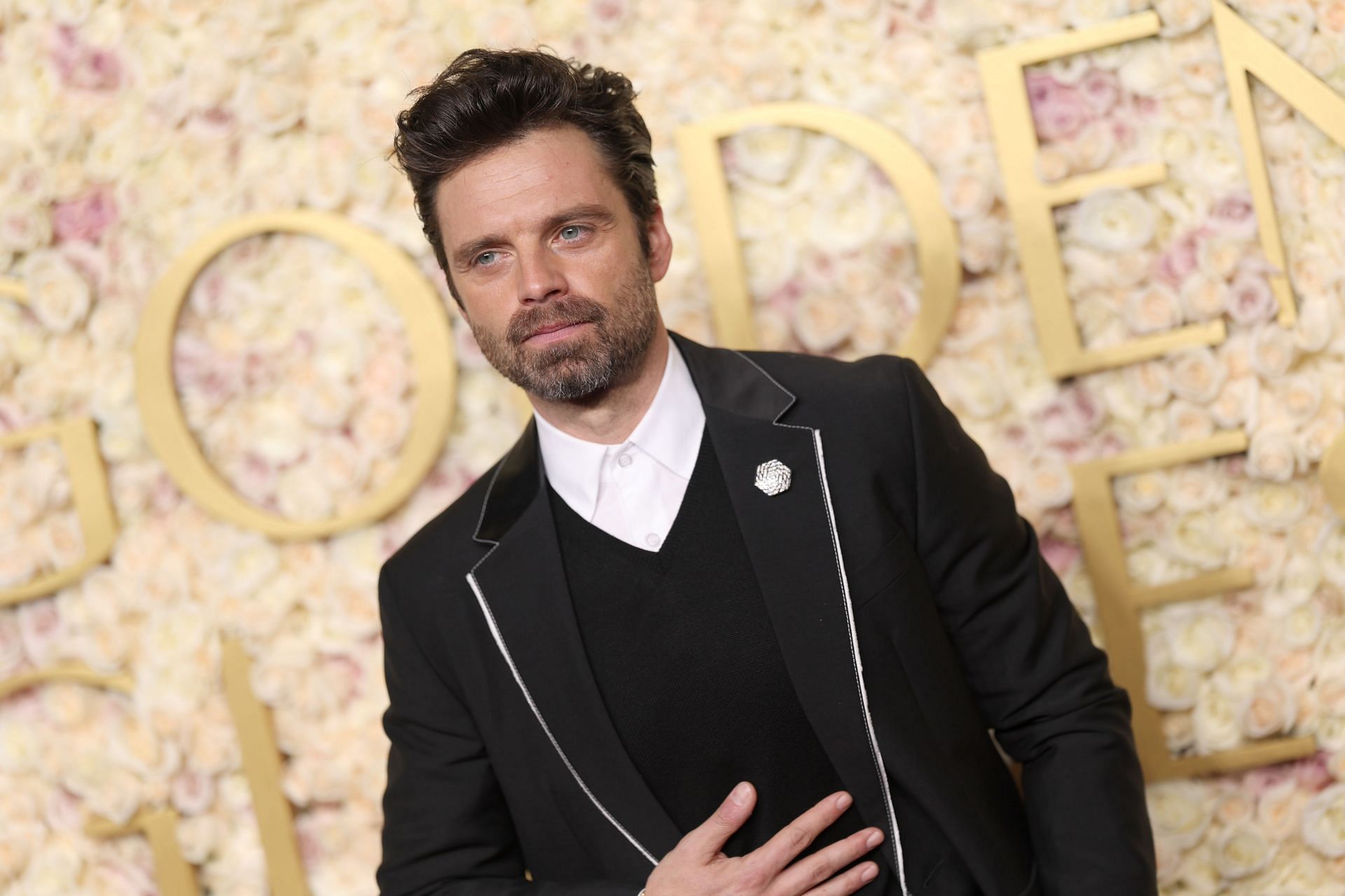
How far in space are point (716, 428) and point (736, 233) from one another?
0.69 metres

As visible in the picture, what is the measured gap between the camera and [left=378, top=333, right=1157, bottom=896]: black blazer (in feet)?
5.60

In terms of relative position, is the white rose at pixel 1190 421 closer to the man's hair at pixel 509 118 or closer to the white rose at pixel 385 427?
the man's hair at pixel 509 118

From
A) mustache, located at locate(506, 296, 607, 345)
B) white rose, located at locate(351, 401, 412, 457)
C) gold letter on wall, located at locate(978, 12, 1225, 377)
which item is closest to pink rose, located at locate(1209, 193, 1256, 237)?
gold letter on wall, located at locate(978, 12, 1225, 377)

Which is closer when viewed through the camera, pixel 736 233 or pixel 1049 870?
pixel 1049 870

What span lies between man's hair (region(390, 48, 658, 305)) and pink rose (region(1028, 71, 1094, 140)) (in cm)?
82

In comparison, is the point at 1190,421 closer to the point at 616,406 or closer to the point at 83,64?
the point at 616,406

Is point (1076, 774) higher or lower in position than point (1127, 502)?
lower

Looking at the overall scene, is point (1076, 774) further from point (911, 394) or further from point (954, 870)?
point (911, 394)

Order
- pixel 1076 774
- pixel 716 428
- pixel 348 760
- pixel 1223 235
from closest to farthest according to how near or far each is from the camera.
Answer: pixel 1076 774, pixel 716 428, pixel 1223 235, pixel 348 760

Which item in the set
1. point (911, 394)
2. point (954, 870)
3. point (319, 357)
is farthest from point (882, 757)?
point (319, 357)

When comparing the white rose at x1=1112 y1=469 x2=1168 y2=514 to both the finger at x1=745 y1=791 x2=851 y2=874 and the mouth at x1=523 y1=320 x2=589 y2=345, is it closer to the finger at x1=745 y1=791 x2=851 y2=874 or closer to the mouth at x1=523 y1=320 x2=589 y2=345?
the finger at x1=745 y1=791 x2=851 y2=874

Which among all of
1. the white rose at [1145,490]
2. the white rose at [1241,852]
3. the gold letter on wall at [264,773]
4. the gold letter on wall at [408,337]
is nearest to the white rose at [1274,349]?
the white rose at [1145,490]

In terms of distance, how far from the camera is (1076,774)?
5.57ft

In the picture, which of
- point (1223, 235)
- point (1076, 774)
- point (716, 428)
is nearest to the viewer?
point (1076, 774)
